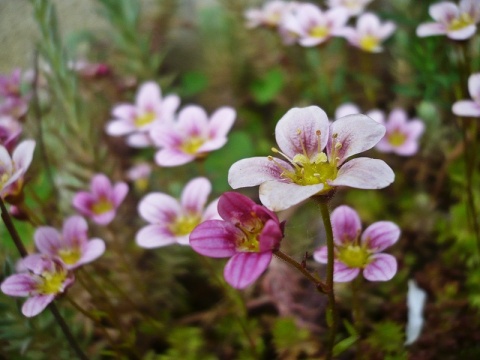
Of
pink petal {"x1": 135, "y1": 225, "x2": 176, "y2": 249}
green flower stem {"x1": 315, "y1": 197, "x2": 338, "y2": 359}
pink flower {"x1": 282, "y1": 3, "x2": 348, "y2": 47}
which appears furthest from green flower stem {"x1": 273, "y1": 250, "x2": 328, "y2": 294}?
pink flower {"x1": 282, "y1": 3, "x2": 348, "y2": 47}

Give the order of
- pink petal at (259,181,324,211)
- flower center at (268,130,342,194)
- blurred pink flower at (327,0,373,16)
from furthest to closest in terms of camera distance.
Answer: blurred pink flower at (327,0,373,16) < flower center at (268,130,342,194) < pink petal at (259,181,324,211)

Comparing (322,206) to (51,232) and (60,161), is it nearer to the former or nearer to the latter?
(51,232)

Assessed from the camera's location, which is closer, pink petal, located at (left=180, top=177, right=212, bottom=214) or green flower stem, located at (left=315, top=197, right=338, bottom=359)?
green flower stem, located at (left=315, top=197, right=338, bottom=359)

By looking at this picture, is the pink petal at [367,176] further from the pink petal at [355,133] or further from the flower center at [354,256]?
the flower center at [354,256]

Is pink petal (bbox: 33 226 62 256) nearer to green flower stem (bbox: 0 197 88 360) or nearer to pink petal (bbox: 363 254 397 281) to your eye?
green flower stem (bbox: 0 197 88 360)

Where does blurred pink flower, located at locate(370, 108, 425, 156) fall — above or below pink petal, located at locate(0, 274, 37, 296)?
below

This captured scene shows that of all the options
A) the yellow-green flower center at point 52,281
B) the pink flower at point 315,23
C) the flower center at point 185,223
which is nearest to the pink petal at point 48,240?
the yellow-green flower center at point 52,281
